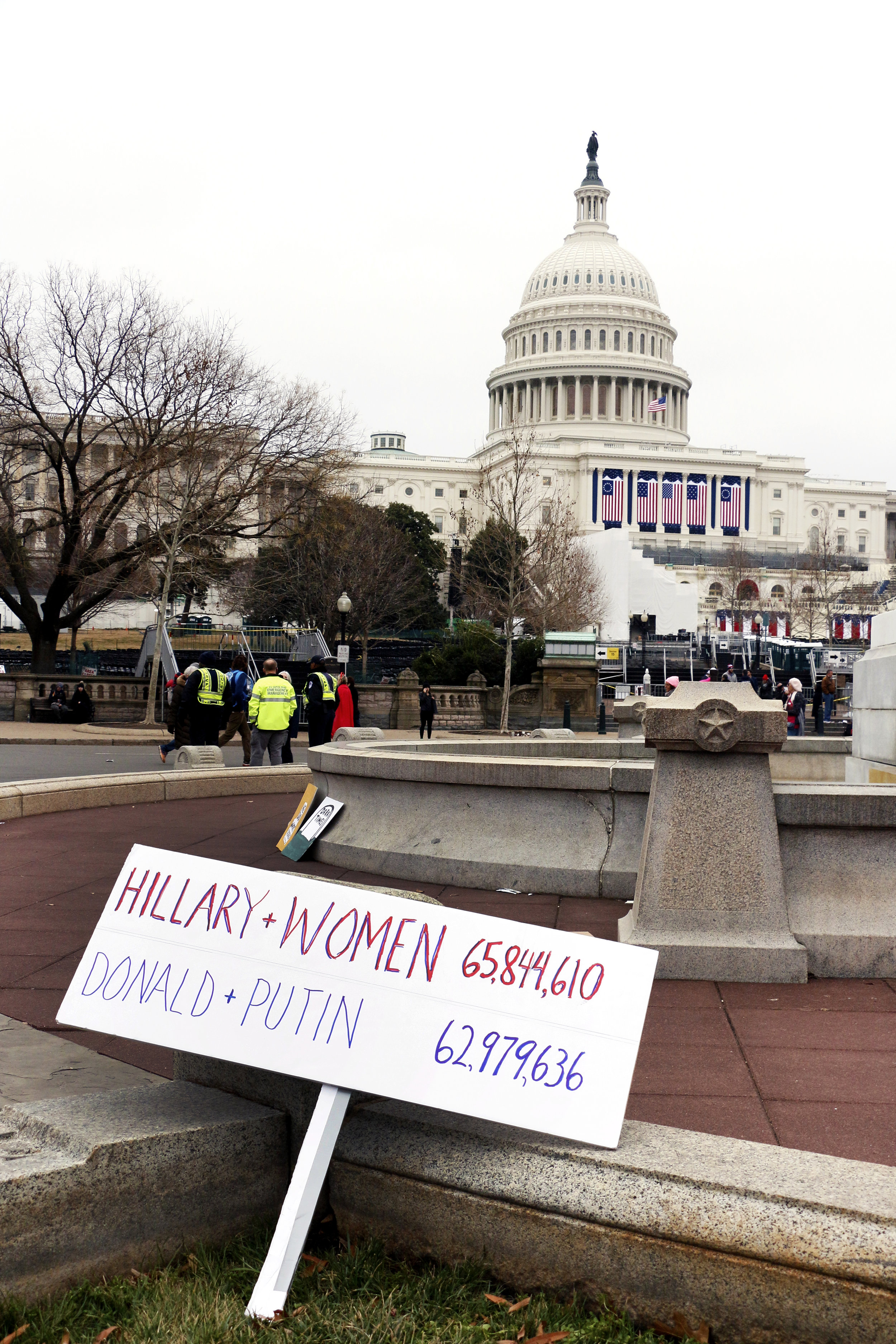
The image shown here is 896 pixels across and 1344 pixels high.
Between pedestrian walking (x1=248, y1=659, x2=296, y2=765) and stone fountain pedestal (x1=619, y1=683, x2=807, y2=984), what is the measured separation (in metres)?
10.1

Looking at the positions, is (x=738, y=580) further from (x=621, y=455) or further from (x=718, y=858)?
(x=718, y=858)

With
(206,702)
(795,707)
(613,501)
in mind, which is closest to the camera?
(206,702)

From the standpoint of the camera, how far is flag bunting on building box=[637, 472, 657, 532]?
402 feet

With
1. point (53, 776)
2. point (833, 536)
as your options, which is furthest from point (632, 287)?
point (53, 776)

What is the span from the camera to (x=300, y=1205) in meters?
2.95

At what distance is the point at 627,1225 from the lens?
2.79 m

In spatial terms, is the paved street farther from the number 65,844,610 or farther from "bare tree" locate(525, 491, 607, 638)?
"bare tree" locate(525, 491, 607, 638)

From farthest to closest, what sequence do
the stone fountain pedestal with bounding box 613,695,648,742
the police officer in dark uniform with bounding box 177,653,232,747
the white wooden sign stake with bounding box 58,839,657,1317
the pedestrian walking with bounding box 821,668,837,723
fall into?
1. the pedestrian walking with bounding box 821,668,837,723
2. the police officer in dark uniform with bounding box 177,653,232,747
3. the stone fountain pedestal with bounding box 613,695,648,742
4. the white wooden sign stake with bounding box 58,839,657,1317

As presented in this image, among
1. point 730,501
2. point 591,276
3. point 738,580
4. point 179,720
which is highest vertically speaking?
point 591,276

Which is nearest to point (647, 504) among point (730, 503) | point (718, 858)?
point (730, 503)

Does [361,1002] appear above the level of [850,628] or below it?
below

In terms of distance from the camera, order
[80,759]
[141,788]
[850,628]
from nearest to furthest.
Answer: [141,788], [80,759], [850,628]

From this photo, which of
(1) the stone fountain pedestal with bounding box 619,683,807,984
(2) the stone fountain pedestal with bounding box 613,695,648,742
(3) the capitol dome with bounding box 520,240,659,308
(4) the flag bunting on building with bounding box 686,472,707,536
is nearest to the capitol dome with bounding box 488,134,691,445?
(3) the capitol dome with bounding box 520,240,659,308

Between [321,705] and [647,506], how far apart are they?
109735 mm
